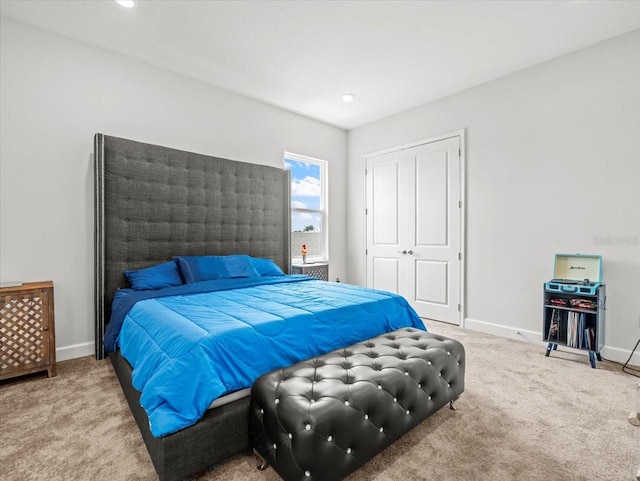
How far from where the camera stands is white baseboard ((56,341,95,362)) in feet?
9.59

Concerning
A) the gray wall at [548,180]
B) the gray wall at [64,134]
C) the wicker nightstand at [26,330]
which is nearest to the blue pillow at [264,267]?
the gray wall at [64,134]

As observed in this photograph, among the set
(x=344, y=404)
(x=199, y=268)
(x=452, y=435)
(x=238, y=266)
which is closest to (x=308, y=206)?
(x=238, y=266)

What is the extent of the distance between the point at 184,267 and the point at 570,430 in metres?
3.07

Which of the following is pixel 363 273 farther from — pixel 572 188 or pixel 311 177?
pixel 572 188

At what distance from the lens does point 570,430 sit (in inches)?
73.7

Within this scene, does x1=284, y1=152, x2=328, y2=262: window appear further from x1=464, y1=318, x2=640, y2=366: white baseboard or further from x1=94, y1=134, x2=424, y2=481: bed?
x1=464, y1=318, x2=640, y2=366: white baseboard

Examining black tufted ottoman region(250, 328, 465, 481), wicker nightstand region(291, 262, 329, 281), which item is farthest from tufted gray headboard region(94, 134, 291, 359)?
black tufted ottoman region(250, 328, 465, 481)

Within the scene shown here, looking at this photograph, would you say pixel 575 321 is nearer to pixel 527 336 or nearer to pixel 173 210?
pixel 527 336

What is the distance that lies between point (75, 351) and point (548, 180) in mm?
4785

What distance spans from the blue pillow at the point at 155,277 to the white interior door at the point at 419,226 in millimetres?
2888

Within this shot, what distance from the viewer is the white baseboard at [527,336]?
113 inches

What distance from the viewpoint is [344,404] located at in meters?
1.40

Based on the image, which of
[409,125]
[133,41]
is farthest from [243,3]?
[409,125]

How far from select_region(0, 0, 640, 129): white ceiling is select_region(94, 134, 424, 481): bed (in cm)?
92
